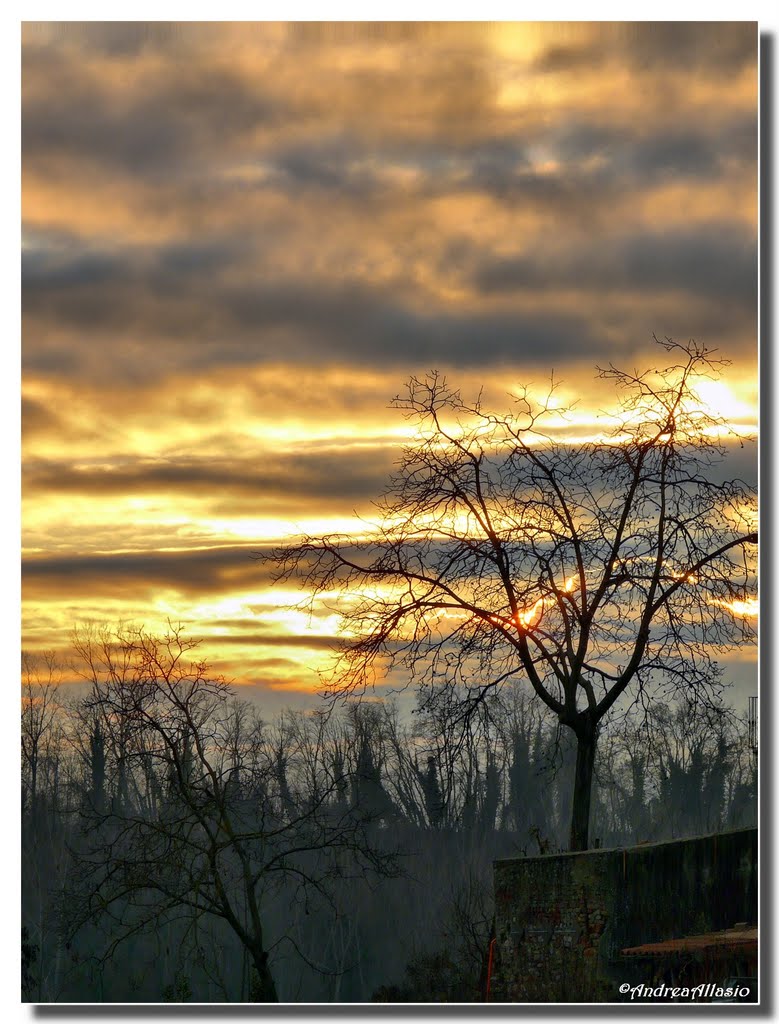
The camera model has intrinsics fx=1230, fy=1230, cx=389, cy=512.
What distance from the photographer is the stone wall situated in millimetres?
7855

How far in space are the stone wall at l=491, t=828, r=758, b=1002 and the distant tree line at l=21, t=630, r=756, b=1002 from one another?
0.72 meters

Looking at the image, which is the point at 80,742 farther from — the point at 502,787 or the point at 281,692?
the point at 502,787

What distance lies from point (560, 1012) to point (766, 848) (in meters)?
1.60

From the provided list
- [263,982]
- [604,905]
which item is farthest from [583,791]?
[263,982]

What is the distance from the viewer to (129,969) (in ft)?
57.4

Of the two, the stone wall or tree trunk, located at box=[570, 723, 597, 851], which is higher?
tree trunk, located at box=[570, 723, 597, 851]

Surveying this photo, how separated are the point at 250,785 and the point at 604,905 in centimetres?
459

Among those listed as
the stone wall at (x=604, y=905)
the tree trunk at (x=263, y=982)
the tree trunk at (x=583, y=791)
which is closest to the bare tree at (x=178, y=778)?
the tree trunk at (x=263, y=982)

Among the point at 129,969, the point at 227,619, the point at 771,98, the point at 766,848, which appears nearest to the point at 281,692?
the point at 227,619

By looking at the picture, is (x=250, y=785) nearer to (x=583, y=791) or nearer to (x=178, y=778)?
(x=178, y=778)

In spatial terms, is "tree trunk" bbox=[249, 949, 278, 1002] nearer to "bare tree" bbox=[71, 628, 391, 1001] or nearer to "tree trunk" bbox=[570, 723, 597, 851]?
"bare tree" bbox=[71, 628, 391, 1001]

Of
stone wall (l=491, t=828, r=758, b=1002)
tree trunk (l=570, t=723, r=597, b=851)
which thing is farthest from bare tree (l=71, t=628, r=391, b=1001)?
stone wall (l=491, t=828, r=758, b=1002)

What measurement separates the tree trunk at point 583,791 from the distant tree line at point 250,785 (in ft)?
0.62

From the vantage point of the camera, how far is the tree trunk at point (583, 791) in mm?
9172
